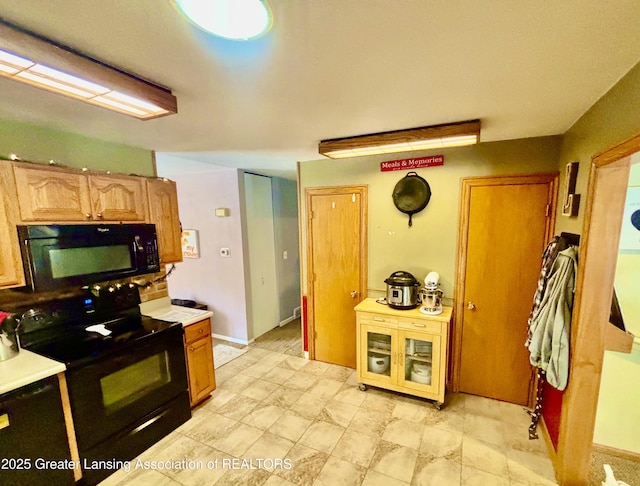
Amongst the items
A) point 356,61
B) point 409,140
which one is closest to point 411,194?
point 409,140

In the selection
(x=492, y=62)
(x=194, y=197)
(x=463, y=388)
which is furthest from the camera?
(x=194, y=197)

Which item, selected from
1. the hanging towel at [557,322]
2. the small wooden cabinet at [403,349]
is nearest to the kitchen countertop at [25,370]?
the small wooden cabinet at [403,349]

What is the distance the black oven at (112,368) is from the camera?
1782 mm

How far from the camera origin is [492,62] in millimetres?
1193

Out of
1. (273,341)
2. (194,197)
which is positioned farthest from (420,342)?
(194,197)

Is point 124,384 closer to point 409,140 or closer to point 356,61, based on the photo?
point 356,61

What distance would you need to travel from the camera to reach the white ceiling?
892 mm

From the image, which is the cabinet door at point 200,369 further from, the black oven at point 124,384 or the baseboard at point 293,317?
the baseboard at point 293,317

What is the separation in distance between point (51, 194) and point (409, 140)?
252 cm

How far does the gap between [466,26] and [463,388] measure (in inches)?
118

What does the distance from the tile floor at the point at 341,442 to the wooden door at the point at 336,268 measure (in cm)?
54

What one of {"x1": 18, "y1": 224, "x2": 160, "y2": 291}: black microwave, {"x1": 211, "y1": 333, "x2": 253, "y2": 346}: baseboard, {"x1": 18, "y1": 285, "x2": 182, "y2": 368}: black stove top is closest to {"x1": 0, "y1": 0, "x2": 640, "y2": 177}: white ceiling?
{"x1": 18, "y1": 224, "x2": 160, "y2": 291}: black microwave

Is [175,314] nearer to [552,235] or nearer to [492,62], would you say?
[492,62]

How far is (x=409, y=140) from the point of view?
7.20 ft
